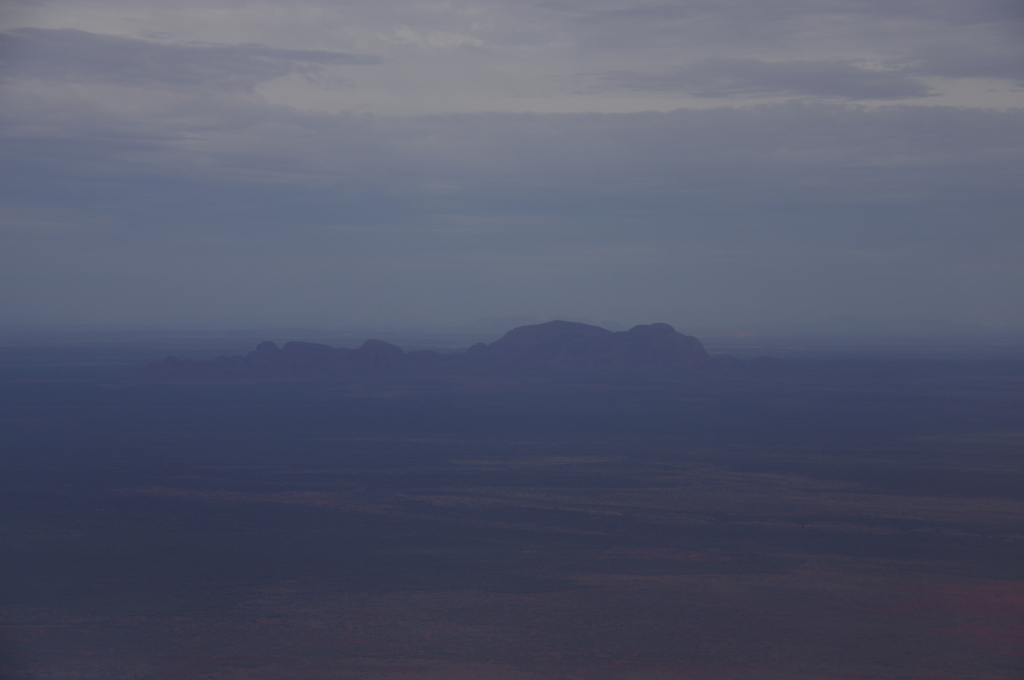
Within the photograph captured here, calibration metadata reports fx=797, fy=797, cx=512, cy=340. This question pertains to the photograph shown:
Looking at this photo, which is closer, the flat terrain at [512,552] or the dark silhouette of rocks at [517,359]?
the flat terrain at [512,552]

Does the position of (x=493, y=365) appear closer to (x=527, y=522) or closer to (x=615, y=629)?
(x=527, y=522)

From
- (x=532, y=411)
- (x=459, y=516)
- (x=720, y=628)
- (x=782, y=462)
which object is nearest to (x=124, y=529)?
(x=459, y=516)

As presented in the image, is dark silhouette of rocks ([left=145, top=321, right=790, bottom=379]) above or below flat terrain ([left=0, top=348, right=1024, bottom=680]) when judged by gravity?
above

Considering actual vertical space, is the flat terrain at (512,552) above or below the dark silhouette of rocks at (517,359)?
below

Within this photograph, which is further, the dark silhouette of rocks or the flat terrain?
the dark silhouette of rocks

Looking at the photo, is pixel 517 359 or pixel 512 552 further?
pixel 517 359
